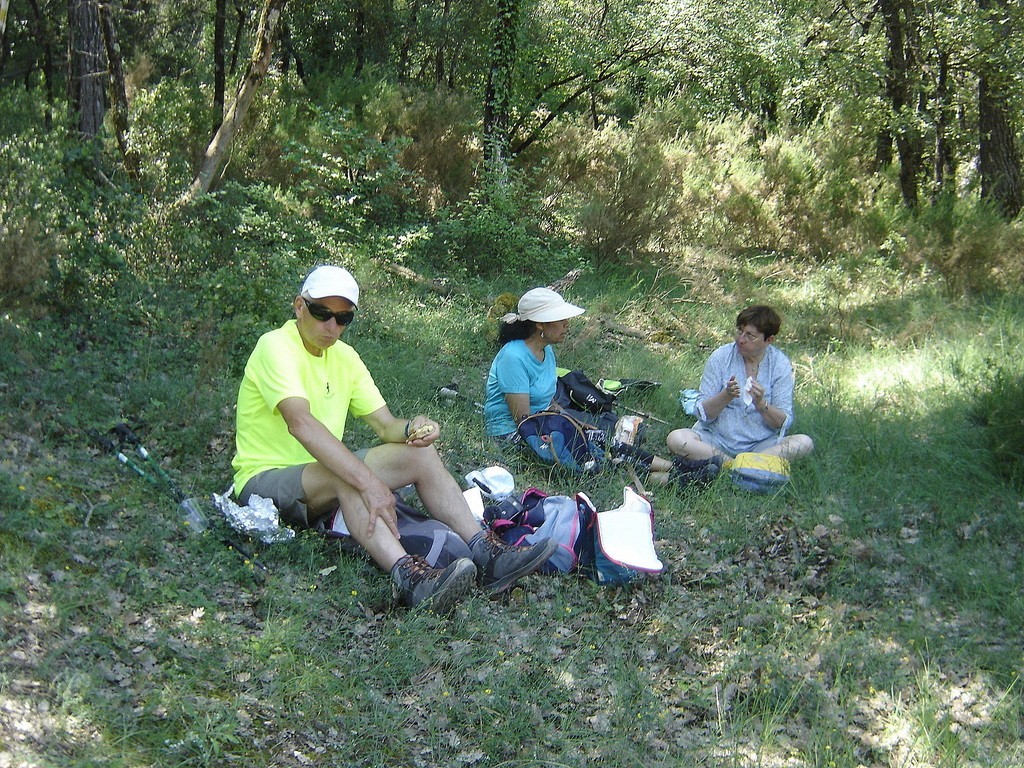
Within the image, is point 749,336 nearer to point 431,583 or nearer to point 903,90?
point 431,583

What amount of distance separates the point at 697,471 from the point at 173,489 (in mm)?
3032

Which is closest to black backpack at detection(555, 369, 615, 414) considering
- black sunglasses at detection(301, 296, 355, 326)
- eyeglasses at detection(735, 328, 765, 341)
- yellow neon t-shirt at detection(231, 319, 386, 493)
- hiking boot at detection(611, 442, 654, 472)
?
hiking boot at detection(611, 442, 654, 472)

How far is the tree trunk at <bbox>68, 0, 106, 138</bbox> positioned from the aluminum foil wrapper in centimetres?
615

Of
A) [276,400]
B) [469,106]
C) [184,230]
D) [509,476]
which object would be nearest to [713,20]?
[469,106]

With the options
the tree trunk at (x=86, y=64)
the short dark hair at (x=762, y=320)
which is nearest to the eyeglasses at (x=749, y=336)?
the short dark hair at (x=762, y=320)

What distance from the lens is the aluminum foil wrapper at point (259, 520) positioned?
4195mm

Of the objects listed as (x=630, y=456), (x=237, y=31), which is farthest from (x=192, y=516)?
(x=237, y=31)

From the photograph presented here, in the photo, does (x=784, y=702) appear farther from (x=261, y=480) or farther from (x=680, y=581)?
(x=261, y=480)

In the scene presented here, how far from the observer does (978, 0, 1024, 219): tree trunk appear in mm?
10906

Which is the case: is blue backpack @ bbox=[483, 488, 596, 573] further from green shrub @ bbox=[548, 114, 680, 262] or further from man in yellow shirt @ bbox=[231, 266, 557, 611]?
green shrub @ bbox=[548, 114, 680, 262]

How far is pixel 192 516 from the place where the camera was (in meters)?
4.28

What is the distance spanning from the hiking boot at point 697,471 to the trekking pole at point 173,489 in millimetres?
2793

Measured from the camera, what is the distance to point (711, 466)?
18.6ft

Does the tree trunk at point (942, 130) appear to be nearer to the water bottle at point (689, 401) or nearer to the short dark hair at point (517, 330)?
the water bottle at point (689, 401)
